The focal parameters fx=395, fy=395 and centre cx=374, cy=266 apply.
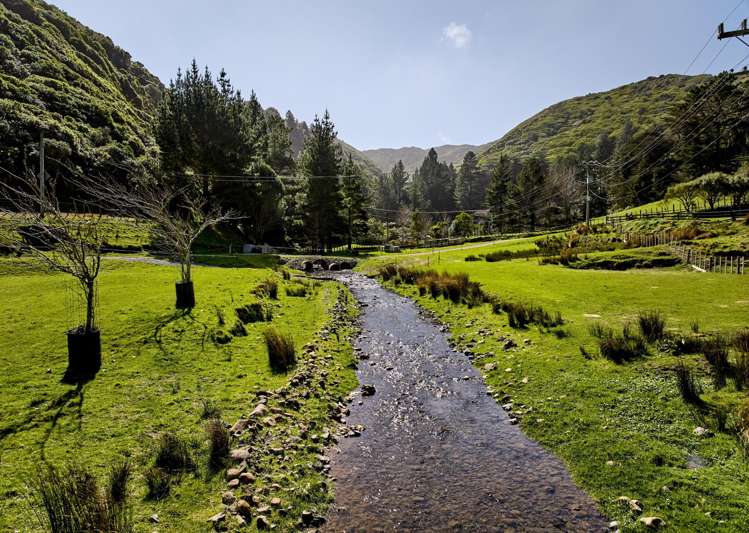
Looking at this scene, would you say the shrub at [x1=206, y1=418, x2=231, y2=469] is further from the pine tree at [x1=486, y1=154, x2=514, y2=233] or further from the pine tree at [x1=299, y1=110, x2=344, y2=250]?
the pine tree at [x1=486, y1=154, x2=514, y2=233]

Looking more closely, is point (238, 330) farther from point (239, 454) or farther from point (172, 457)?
point (172, 457)

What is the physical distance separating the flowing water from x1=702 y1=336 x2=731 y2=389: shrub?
4.93 meters

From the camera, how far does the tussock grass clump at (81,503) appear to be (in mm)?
5156

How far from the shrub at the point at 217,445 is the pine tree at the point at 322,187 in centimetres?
5477

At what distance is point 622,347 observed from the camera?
1191 cm

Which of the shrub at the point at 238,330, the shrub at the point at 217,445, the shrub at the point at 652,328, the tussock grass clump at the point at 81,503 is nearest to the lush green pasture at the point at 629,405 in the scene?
the shrub at the point at 652,328

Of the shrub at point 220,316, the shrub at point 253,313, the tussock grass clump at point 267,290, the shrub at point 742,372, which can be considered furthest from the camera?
the tussock grass clump at point 267,290

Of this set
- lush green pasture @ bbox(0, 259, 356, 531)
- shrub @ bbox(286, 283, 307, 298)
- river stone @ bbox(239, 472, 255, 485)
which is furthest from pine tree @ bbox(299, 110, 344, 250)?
river stone @ bbox(239, 472, 255, 485)

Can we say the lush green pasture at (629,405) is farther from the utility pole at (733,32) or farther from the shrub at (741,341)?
the utility pole at (733,32)

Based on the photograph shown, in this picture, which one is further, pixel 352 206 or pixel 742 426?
pixel 352 206

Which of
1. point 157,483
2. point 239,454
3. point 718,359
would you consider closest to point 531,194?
point 718,359

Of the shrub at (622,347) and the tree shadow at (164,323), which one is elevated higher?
the tree shadow at (164,323)

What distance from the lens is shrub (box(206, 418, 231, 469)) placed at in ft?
24.0

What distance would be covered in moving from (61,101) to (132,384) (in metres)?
76.6
